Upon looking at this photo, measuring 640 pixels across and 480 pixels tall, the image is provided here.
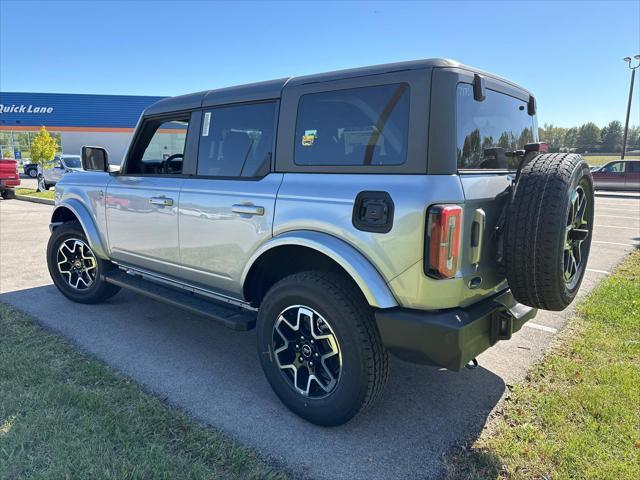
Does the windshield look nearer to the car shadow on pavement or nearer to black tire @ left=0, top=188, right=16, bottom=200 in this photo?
black tire @ left=0, top=188, right=16, bottom=200

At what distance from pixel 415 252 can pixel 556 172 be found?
0.88 metres

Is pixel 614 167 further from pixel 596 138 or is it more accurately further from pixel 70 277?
pixel 596 138

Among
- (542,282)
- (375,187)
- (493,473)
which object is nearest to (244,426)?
(493,473)

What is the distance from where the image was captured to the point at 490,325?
2.65 meters

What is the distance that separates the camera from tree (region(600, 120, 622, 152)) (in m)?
54.8

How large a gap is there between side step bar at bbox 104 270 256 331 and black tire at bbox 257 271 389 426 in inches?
18.1

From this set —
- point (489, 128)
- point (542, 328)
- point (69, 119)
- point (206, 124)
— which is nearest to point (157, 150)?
point (206, 124)

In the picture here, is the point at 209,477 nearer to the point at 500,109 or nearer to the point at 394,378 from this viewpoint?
the point at 394,378

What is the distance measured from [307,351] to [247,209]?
103 cm

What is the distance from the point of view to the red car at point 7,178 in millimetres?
15858

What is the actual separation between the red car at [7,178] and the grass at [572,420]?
17752 millimetres

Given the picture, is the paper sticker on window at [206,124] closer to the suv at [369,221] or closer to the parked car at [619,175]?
the suv at [369,221]

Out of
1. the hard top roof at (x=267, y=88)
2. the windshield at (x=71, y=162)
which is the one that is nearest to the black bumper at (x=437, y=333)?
the hard top roof at (x=267, y=88)

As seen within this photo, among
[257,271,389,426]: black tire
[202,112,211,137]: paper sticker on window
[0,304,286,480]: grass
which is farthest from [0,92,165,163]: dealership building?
[257,271,389,426]: black tire
